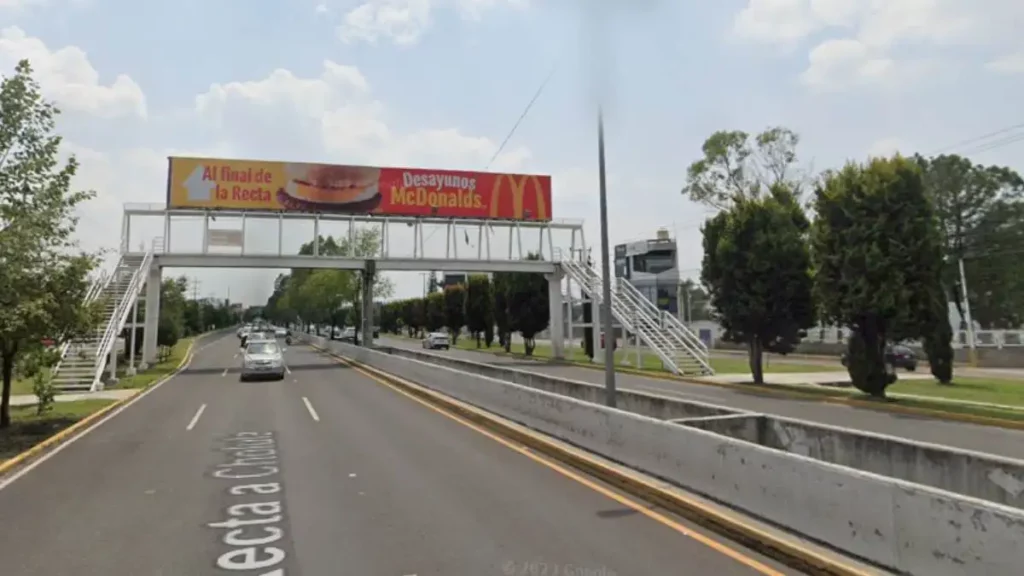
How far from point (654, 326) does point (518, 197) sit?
559 inches

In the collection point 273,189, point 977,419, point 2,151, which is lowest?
point 977,419

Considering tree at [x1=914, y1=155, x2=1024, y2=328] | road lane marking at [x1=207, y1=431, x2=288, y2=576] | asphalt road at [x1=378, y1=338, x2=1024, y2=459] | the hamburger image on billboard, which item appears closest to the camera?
road lane marking at [x1=207, y1=431, x2=288, y2=576]

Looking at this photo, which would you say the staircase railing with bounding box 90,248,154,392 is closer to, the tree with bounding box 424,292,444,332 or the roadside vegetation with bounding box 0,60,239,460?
the roadside vegetation with bounding box 0,60,239,460

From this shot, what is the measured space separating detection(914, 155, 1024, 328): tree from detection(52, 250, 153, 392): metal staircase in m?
57.1

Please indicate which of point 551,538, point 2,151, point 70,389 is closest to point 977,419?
point 551,538

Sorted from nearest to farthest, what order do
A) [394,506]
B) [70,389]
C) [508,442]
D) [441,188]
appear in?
1. [394,506]
2. [508,442]
3. [70,389]
4. [441,188]

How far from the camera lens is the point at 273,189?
39312 mm

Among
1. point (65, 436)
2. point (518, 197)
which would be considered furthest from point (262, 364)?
point (518, 197)

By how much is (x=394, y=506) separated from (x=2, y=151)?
11175 millimetres

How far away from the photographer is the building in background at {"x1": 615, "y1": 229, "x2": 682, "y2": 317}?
284 feet

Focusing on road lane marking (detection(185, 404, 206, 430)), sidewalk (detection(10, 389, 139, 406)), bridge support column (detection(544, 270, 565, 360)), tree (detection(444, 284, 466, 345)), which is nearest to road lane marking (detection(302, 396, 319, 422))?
road lane marking (detection(185, 404, 206, 430))

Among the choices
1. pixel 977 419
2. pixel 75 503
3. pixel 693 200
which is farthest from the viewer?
pixel 693 200

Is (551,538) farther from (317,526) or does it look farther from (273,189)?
(273,189)

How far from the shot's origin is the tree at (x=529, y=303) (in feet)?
156
